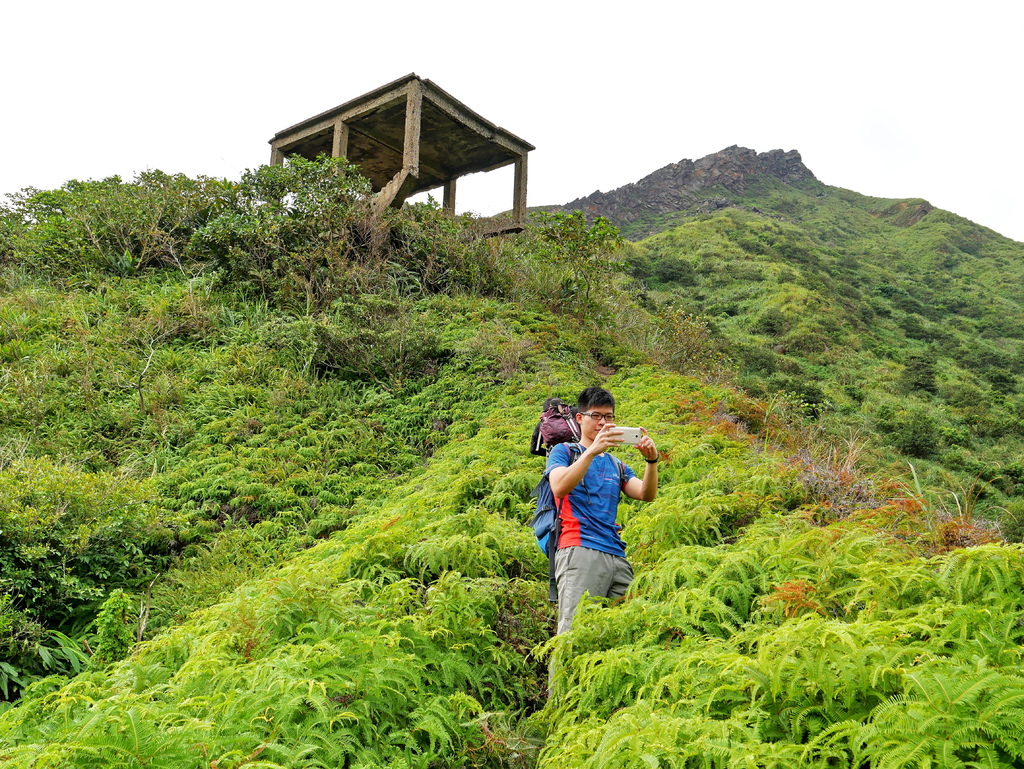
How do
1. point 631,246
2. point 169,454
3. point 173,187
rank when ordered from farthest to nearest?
point 631,246 < point 173,187 < point 169,454

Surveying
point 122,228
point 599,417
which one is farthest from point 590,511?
point 122,228

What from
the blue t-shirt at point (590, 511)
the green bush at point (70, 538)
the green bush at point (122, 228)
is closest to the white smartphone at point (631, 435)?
the blue t-shirt at point (590, 511)

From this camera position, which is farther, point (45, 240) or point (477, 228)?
point (477, 228)

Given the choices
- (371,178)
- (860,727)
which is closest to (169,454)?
(860,727)

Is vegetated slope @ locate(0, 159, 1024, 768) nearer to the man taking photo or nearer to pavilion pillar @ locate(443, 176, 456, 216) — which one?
the man taking photo

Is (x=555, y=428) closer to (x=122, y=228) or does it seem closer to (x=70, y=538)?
(x=70, y=538)

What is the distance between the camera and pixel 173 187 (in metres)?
14.1

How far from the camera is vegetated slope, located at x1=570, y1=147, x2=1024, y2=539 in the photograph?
18.7m

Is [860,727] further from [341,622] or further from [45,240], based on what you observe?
[45,240]

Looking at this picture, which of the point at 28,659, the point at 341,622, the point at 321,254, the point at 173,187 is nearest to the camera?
the point at 341,622

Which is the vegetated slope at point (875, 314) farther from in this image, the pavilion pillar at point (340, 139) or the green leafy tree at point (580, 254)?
the pavilion pillar at point (340, 139)

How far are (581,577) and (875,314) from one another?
35.0 metres

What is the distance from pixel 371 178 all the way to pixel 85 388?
11.4 m

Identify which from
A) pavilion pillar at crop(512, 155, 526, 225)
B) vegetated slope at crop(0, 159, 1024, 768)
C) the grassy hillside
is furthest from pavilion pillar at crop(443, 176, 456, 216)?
the grassy hillside
